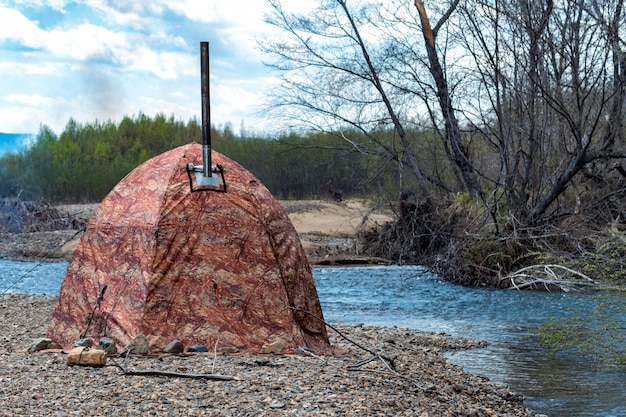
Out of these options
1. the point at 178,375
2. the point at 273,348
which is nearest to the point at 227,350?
the point at 273,348

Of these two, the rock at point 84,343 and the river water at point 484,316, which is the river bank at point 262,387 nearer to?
the rock at point 84,343

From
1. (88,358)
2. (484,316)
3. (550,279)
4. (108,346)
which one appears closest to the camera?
(88,358)

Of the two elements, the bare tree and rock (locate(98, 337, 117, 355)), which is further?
the bare tree

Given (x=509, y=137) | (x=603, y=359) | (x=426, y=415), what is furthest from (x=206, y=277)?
(x=509, y=137)

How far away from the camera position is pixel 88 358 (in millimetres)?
6934

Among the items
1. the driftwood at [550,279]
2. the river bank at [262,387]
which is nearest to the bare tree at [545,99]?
the driftwood at [550,279]

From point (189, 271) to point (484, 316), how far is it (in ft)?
20.8

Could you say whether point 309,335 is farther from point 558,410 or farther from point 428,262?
point 428,262

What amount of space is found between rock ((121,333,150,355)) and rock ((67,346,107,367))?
16.9 inches

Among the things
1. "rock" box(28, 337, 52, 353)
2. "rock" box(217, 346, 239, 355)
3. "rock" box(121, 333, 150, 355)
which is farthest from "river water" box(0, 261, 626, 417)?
"rock" box(28, 337, 52, 353)

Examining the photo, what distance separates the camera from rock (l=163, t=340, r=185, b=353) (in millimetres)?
7566

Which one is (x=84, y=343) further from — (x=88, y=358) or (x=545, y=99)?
(x=545, y=99)

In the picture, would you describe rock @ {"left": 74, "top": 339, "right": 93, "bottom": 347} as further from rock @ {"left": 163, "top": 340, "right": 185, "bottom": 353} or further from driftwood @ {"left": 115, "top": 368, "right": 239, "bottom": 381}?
driftwood @ {"left": 115, "top": 368, "right": 239, "bottom": 381}

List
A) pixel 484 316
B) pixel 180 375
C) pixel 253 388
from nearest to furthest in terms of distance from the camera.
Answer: pixel 253 388 → pixel 180 375 → pixel 484 316
